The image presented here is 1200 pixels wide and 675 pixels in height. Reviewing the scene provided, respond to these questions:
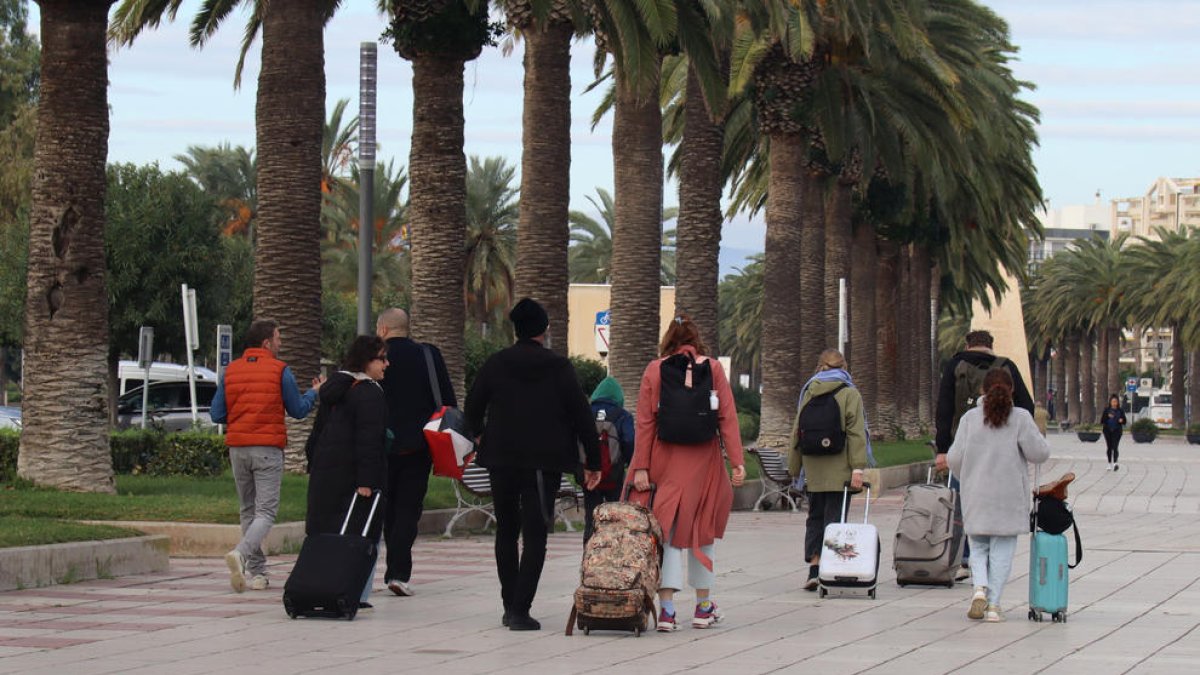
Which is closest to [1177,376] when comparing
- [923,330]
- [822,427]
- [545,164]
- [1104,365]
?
[1104,365]

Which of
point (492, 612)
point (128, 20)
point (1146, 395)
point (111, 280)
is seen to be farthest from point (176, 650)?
point (1146, 395)

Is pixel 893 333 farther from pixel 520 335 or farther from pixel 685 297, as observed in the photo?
pixel 520 335

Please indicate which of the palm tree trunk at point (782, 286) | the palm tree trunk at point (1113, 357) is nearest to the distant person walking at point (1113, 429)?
Result: the palm tree trunk at point (782, 286)

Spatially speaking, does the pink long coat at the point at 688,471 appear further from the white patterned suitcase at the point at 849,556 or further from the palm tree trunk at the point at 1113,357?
the palm tree trunk at the point at 1113,357

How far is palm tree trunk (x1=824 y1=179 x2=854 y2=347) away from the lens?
130 ft

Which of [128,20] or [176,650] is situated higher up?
[128,20]

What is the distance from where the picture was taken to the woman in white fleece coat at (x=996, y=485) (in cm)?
1113

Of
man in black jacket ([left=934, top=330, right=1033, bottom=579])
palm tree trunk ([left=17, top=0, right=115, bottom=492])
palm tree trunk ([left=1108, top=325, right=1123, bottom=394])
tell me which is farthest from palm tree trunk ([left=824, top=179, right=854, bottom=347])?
palm tree trunk ([left=1108, top=325, right=1123, bottom=394])

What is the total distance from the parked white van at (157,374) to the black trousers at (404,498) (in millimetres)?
33286

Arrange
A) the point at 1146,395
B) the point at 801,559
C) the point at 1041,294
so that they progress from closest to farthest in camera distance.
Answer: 1. the point at 801,559
2. the point at 1041,294
3. the point at 1146,395

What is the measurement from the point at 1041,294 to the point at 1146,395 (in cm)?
5849

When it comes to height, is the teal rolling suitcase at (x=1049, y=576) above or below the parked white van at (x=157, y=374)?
below

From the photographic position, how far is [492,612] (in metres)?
11.4

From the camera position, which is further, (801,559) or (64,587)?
(801,559)
